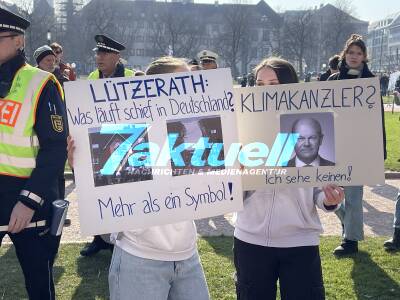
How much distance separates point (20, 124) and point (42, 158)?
224 millimetres

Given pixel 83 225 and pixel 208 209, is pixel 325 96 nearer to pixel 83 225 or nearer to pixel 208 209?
pixel 208 209

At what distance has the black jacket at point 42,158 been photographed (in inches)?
106

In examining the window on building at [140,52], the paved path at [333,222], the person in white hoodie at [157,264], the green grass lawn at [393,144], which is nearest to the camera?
the person in white hoodie at [157,264]

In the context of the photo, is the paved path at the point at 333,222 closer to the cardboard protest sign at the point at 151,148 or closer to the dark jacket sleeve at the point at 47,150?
the dark jacket sleeve at the point at 47,150

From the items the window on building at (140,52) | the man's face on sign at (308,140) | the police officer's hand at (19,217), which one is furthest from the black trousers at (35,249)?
the window on building at (140,52)

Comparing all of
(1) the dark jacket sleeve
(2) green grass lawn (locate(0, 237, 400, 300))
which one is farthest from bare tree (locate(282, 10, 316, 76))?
(1) the dark jacket sleeve

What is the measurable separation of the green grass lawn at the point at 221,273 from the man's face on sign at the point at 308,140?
1.85m

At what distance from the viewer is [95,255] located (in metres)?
4.80

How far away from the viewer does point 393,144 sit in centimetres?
1184

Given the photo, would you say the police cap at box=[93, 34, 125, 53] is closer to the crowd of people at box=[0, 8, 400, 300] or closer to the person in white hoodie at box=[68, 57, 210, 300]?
the crowd of people at box=[0, 8, 400, 300]

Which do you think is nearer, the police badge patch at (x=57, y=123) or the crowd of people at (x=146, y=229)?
the crowd of people at (x=146, y=229)

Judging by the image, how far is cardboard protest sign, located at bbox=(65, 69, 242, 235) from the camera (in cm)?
221

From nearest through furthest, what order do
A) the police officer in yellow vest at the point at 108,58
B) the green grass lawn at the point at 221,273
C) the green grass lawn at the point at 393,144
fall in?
the green grass lawn at the point at 221,273, the police officer in yellow vest at the point at 108,58, the green grass lawn at the point at 393,144

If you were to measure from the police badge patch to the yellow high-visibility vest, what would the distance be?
105 mm
